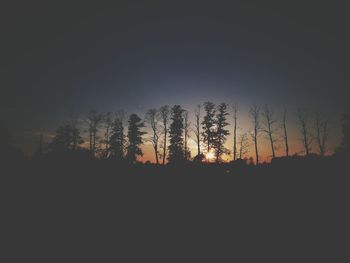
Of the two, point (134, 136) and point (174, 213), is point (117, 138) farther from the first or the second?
point (174, 213)

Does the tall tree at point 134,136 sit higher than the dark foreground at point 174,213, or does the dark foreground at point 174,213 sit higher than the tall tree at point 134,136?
the tall tree at point 134,136

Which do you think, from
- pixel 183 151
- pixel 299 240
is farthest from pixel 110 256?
pixel 183 151

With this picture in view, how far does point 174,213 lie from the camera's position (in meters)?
13.6

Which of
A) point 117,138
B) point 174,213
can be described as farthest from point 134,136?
point 174,213

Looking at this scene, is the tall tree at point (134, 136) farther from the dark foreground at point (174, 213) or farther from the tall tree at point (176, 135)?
the dark foreground at point (174, 213)

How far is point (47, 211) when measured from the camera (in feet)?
43.3

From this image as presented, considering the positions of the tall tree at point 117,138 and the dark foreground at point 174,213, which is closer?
the dark foreground at point 174,213

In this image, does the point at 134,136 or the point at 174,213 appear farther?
the point at 134,136

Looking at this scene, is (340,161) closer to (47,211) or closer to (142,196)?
(142,196)

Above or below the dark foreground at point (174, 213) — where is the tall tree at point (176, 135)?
above

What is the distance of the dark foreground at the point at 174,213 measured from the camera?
9.81 m

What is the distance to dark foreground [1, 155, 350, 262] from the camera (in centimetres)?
981

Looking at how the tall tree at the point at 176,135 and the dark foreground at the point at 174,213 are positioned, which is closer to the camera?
the dark foreground at the point at 174,213

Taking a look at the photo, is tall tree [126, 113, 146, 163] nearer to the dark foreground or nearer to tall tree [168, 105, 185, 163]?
tall tree [168, 105, 185, 163]
